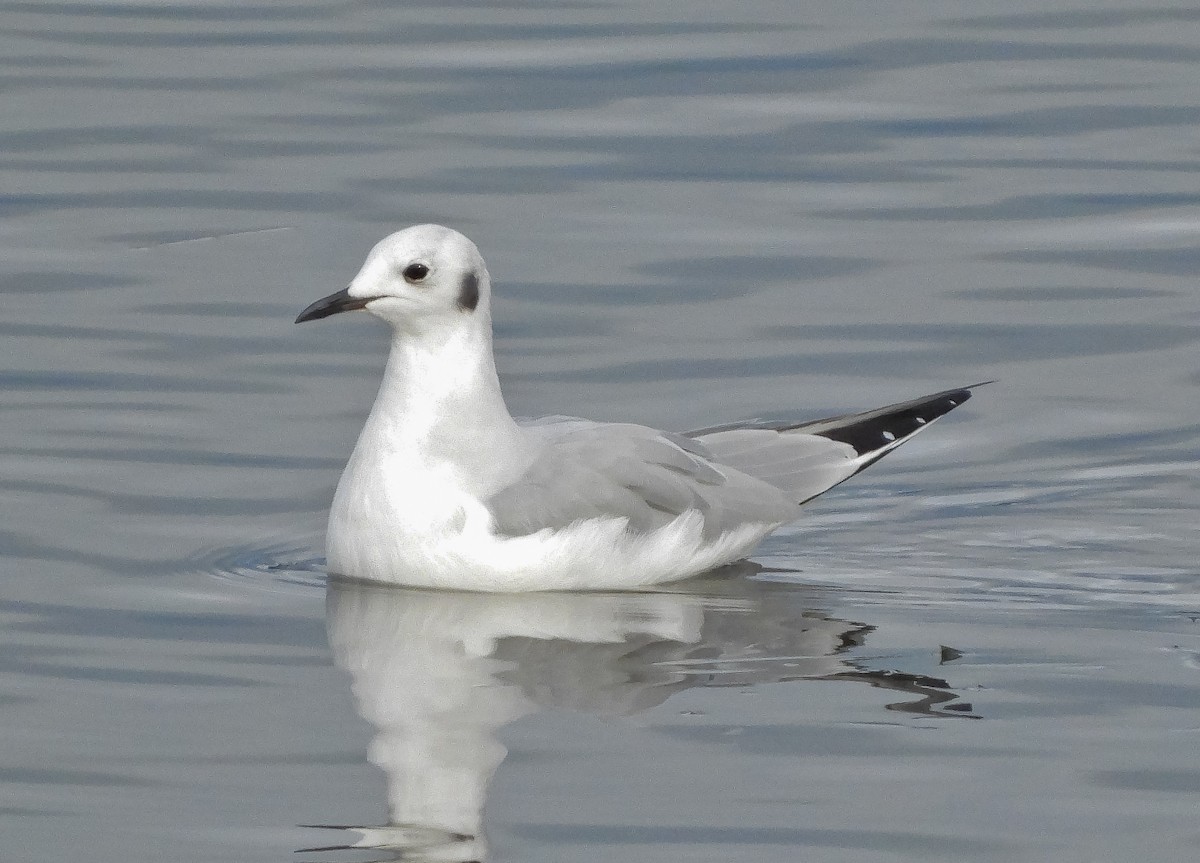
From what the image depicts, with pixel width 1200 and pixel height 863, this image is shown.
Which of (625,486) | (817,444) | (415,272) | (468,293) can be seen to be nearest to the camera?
(415,272)

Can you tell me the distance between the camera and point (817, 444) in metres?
10.7

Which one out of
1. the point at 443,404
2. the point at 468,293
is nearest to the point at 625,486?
the point at 443,404

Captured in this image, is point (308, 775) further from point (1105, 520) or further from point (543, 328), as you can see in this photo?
point (543, 328)

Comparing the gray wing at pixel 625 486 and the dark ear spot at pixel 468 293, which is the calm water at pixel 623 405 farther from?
the dark ear spot at pixel 468 293

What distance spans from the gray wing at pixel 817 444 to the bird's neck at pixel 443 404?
1154mm

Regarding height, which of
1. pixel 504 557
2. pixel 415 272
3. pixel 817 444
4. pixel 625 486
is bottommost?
pixel 504 557

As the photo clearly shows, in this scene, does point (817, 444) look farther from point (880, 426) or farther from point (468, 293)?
point (468, 293)

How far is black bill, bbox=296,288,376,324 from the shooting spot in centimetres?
939

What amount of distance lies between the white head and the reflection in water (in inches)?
40.3

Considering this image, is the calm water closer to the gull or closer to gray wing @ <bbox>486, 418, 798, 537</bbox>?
the gull

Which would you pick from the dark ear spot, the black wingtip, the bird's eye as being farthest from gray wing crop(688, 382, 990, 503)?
the bird's eye

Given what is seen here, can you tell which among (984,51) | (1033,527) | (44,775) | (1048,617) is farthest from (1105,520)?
(984,51)

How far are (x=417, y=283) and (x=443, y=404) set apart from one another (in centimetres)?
50

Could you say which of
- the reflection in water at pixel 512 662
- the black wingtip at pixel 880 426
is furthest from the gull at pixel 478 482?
the black wingtip at pixel 880 426
